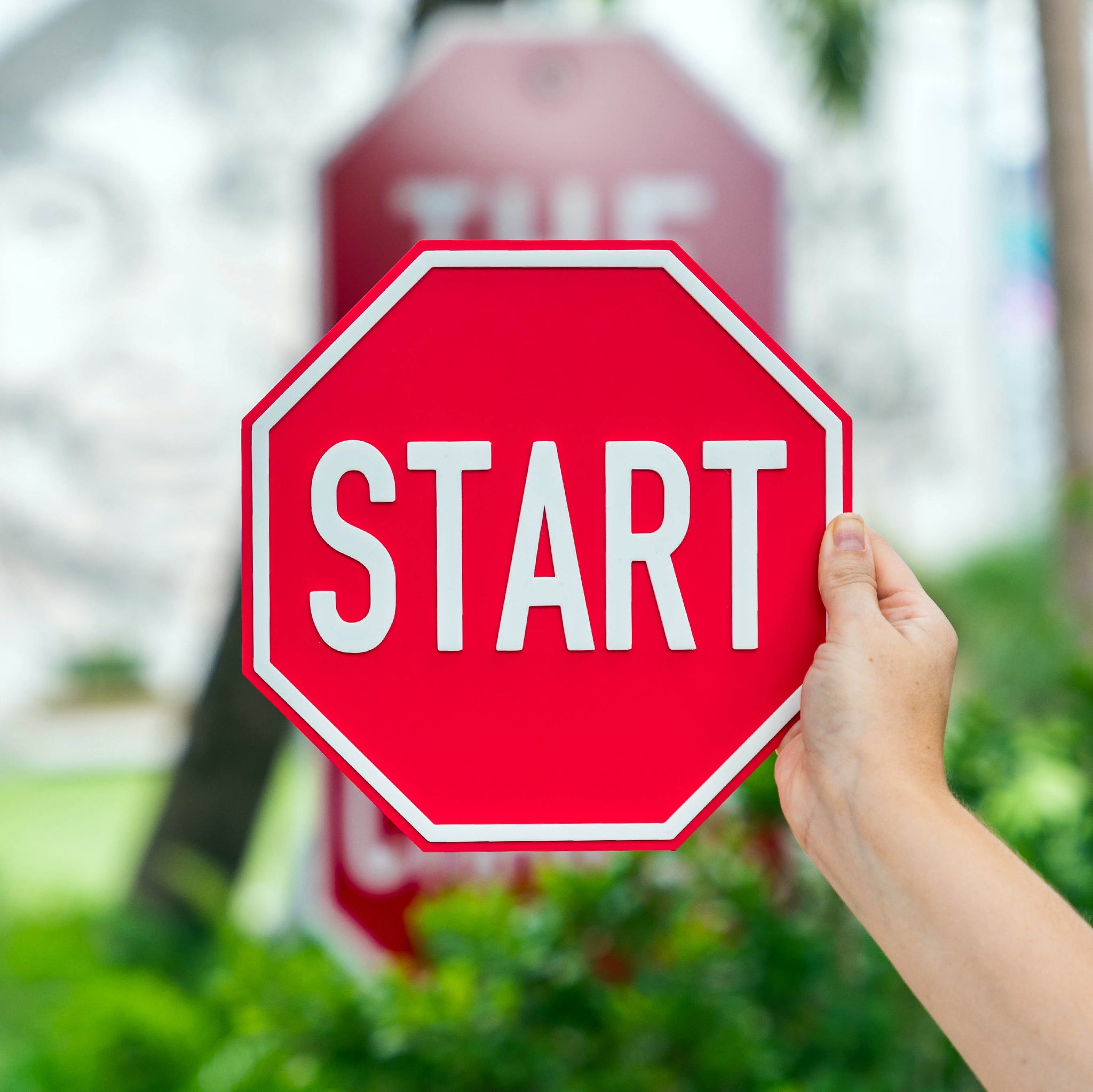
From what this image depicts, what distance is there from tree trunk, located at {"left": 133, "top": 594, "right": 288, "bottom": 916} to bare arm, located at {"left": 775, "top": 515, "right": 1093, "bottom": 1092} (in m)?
A: 1.74

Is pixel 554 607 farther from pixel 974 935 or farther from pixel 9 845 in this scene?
pixel 9 845

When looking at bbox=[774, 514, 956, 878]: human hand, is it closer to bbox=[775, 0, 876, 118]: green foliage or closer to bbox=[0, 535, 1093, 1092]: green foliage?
bbox=[0, 535, 1093, 1092]: green foliage

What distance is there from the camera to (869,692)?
0.34 metres

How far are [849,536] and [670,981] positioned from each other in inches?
36.4

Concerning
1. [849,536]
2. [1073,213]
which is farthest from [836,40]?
[849,536]

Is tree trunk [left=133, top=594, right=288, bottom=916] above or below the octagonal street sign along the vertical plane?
below

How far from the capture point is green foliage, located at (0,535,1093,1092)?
1.04 metres

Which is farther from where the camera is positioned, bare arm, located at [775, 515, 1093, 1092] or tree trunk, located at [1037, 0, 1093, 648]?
tree trunk, located at [1037, 0, 1093, 648]

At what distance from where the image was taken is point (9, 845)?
4.20 meters

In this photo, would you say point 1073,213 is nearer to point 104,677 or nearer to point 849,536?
point 849,536

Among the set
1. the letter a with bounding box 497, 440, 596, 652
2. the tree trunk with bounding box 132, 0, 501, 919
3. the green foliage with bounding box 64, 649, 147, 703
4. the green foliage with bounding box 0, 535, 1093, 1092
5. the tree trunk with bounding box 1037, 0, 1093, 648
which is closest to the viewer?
the letter a with bounding box 497, 440, 596, 652

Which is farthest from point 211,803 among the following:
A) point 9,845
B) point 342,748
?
point 9,845

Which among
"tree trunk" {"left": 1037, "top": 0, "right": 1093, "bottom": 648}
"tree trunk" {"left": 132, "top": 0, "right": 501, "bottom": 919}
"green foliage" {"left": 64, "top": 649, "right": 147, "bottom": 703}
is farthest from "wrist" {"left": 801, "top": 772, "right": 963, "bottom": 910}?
"green foliage" {"left": 64, "top": 649, "right": 147, "bottom": 703}

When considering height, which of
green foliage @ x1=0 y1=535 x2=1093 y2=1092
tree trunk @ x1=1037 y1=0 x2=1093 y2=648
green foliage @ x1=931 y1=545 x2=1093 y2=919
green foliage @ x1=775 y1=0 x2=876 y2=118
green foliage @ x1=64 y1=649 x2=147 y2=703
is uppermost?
green foliage @ x1=775 y1=0 x2=876 y2=118
